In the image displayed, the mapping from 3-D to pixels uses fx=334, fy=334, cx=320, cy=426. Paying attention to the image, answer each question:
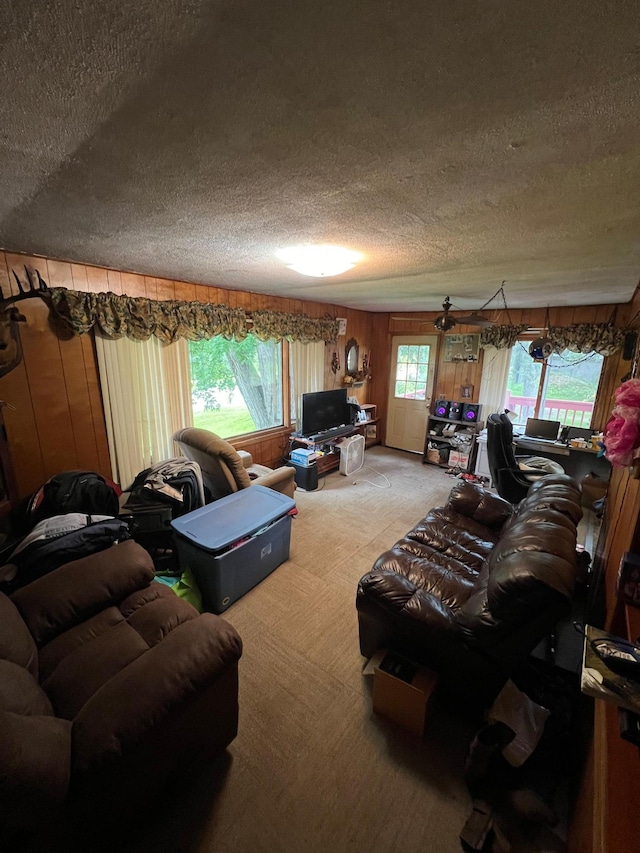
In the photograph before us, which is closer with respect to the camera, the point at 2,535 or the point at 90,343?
the point at 2,535

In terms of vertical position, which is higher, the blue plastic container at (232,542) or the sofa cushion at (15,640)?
Answer: the sofa cushion at (15,640)

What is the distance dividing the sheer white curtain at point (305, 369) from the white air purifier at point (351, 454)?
0.79m

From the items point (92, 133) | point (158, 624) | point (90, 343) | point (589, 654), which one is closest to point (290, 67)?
point (92, 133)

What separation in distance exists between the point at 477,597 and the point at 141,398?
9.49 feet

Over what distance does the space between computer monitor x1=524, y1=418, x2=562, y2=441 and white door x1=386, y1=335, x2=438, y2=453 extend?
149 cm

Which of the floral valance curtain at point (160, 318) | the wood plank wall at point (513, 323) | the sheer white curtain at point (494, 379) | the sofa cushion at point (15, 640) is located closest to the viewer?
the sofa cushion at point (15, 640)

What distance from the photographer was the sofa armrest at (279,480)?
3088 mm

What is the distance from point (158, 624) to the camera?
5.03 ft

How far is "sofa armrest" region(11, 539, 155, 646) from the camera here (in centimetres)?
→ 149

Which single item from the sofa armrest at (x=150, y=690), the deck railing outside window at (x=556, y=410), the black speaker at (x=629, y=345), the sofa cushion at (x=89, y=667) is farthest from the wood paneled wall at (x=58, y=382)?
the black speaker at (x=629, y=345)

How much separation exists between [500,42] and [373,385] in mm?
A: 5494

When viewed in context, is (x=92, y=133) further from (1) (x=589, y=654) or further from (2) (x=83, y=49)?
(1) (x=589, y=654)

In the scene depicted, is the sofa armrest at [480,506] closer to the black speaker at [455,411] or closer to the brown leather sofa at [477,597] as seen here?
the brown leather sofa at [477,597]

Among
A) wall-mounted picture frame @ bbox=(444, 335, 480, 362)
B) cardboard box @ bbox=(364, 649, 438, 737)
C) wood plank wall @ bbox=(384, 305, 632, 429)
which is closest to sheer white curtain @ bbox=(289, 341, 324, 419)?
wood plank wall @ bbox=(384, 305, 632, 429)
